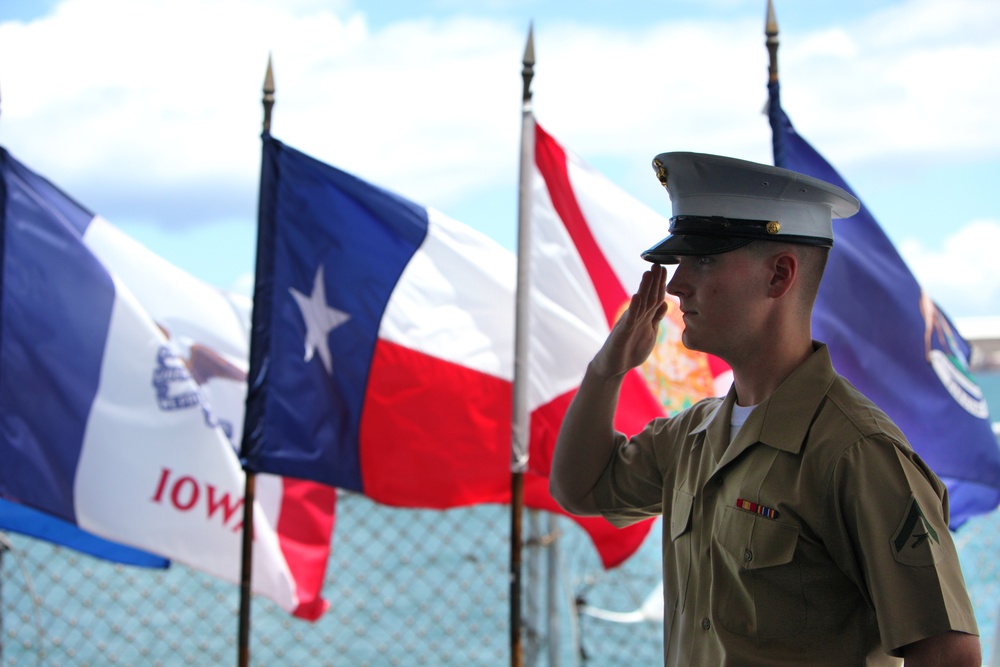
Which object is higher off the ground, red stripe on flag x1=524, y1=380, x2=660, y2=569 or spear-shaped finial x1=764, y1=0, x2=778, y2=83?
spear-shaped finial x1=764, y1=0, x2=778, y2=83

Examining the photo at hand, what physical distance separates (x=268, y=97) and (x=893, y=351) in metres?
2.25

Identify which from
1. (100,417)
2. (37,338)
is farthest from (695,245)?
(37,338)

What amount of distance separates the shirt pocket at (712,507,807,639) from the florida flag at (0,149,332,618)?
8.62 ft

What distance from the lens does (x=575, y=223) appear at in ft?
12.5

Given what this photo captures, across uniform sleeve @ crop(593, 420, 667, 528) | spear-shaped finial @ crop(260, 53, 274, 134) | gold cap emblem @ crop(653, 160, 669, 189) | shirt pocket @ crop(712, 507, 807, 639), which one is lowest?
shirt pocket @ crop(712, 507, 807, 639)

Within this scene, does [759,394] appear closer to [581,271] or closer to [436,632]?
[581,271]

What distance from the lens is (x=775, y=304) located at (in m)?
1.56

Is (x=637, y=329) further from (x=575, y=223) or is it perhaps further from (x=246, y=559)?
(x=246, y=559)

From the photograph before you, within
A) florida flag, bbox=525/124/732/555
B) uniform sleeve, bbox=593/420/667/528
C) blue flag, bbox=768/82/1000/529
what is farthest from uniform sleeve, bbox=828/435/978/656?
florida flag, bbox=525/124/732/555

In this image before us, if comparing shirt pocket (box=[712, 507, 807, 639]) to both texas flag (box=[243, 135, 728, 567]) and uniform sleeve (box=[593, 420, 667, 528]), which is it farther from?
texas flag (box=[243, 135, 728, 567])

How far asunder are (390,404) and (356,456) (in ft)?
0.69

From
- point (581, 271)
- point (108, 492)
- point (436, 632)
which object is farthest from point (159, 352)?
point (436, 632)

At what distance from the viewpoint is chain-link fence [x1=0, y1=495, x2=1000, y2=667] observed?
3.98m

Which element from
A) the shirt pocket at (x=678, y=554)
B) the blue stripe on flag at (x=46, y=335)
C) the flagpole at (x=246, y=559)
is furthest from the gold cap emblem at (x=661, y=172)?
the blue stripe on flag at (x=46, y=335)
